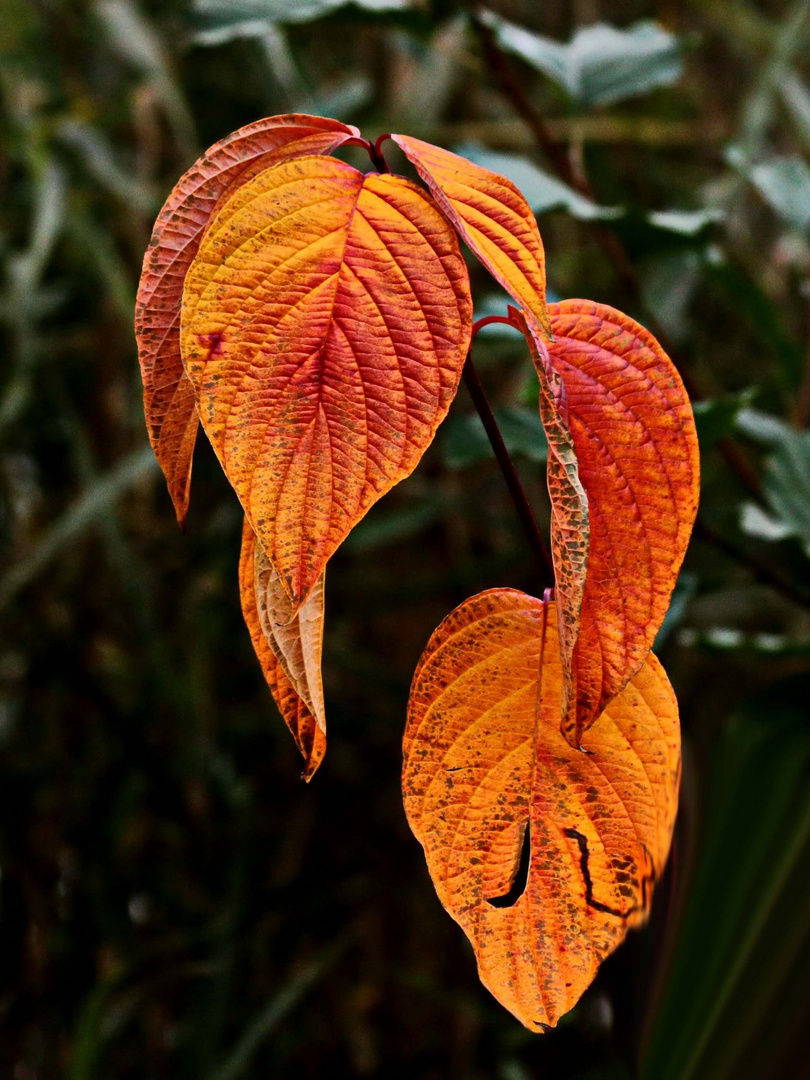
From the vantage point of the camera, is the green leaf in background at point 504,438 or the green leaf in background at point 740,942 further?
the green leaf in background at point 504,438

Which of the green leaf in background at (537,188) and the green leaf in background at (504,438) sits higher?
the green leaf in background at (537,188)

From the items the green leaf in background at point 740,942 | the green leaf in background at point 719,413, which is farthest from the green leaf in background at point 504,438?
the green leaf in background at point 740,942

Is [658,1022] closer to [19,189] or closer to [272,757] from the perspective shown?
[272,757]

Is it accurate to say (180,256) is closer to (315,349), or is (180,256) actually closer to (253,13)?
(315,349)

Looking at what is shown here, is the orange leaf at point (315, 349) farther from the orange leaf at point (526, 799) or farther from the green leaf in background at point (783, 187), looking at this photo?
the green leaf in background at point (783, 187)

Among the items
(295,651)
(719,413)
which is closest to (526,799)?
(295,651)

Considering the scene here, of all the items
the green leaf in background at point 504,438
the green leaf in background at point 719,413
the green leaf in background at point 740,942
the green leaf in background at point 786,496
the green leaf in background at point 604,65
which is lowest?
the green leaf in background at point 786,496
